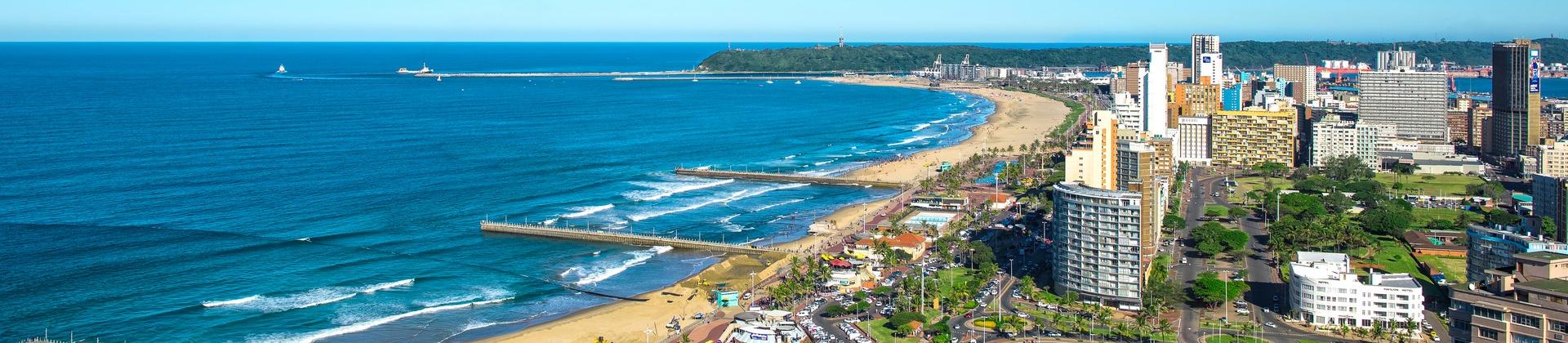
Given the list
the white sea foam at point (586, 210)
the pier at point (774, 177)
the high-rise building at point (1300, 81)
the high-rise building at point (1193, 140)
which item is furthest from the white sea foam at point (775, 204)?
the high-rise building at point (1300, 81)

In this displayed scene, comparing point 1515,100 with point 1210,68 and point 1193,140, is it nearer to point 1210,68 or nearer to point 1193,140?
point 1193,140

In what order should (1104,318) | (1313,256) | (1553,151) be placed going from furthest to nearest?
(1553,151), (1313,256), (1104,318)

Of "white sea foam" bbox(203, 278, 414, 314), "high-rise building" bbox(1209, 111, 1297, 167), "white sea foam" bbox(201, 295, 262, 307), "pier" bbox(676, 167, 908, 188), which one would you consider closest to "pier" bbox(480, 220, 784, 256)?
"white sea foam" bbox(203, 278, 414, 314)

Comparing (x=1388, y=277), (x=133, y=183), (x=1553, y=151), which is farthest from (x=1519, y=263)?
(x=133, y=183)

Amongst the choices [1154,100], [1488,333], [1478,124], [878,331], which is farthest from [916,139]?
[1488,333]

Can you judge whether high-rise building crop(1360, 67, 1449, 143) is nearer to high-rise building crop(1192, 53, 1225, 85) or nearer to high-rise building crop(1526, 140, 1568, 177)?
high-rise building crop(1192, 53, 1225, 85)

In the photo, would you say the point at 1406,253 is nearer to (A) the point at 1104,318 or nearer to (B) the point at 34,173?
(A) the point at 1104,318
